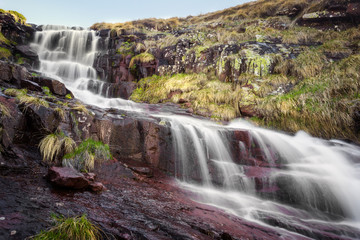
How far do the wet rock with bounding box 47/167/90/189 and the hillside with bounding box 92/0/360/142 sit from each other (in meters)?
7.77

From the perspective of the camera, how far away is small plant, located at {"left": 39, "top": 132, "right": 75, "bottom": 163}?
12.9 feet

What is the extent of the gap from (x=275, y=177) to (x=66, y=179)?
5.61m

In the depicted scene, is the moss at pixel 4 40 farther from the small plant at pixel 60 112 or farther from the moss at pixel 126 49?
the small plant at pixel 60 112

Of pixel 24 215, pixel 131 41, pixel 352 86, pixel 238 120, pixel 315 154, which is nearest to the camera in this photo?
pixel 24 215

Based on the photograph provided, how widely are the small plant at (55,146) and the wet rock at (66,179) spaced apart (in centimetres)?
82

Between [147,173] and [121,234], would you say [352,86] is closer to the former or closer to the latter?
[147,173]

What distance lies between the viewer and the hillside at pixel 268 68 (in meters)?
8.78

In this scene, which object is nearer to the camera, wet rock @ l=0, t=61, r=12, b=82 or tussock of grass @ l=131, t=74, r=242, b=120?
wet rock @ l=0, t=61, r=12, b=82

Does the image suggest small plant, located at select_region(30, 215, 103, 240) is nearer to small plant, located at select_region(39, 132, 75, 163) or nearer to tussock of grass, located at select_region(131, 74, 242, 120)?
small plant, located at select_region(39, 132, 75, 163)

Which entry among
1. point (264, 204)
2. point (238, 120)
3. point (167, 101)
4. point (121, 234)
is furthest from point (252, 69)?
point (121, 234)

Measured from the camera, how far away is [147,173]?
5.15 meters

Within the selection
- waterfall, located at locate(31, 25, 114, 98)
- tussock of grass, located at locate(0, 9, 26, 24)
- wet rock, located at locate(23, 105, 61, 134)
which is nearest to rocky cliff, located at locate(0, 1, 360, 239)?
wet rock, located at locate(23, 105, 61, 134)

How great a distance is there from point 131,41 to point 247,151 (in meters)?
14.6

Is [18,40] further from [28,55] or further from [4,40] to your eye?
[28,55]
